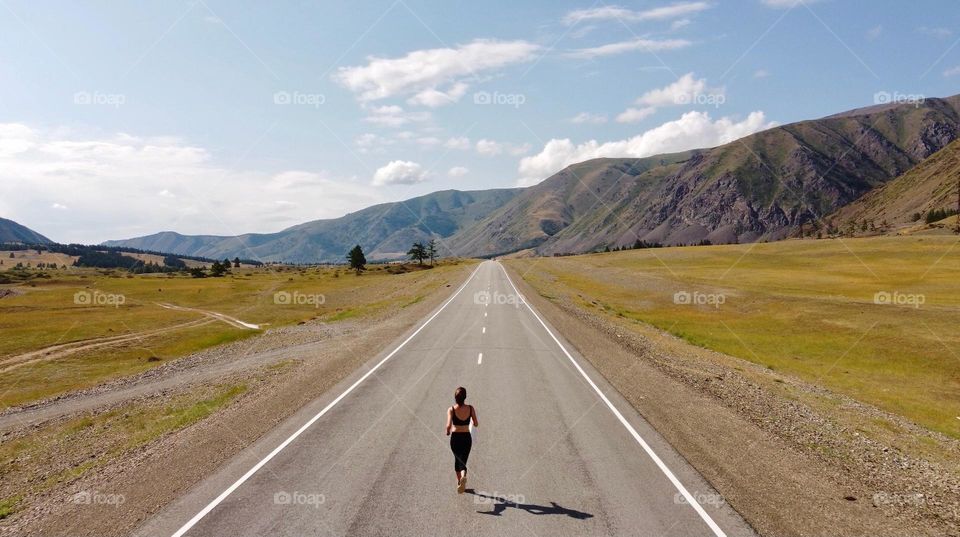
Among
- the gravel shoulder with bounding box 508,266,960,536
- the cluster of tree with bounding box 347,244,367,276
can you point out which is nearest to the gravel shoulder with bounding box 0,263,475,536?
the gravel shoulder with bounding box 508,266,960,536

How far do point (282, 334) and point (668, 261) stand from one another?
86308 mm

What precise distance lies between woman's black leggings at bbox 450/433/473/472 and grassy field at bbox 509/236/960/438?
19.0 m

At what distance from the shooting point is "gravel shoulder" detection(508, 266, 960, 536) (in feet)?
28.2

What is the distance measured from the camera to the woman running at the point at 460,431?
9391 mm

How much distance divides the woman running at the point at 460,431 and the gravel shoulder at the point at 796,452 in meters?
4.53

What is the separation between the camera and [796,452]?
11.6 m

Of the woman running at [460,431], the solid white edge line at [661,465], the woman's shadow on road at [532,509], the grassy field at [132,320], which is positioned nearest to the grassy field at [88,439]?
the woman running at [460,431]

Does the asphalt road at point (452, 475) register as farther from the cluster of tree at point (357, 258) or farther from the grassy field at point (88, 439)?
the cluster of tree at point (357, 258)

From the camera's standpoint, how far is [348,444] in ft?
38.2

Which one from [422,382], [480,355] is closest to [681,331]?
[480,355]

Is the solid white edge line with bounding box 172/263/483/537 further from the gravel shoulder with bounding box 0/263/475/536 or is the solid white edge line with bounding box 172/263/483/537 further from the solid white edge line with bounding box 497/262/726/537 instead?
the solid white edge line with bounding box 497/262/726/537

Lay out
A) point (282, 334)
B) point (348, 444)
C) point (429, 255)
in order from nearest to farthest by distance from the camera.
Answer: point (348, 444) → point (282, 334) → point (429, 255)

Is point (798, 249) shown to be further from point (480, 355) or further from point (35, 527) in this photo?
point (35, 527)

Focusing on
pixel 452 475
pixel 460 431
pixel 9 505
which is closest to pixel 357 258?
pixel 9 505
